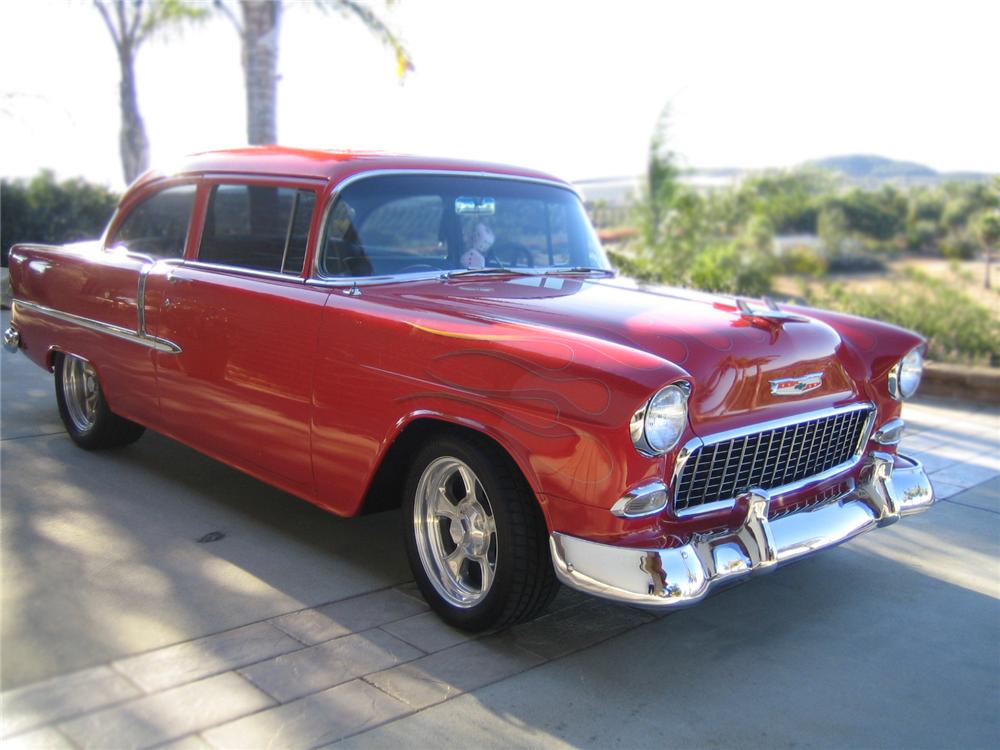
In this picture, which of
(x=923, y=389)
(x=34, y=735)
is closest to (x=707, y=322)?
(x=34, y=735)

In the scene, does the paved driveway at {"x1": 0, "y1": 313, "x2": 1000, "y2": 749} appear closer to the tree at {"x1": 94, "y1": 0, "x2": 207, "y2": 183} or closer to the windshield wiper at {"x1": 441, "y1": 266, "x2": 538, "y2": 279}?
the windshield wiper at {"x1": 441, "y1": 266, "x2": 538, "y2": 279}

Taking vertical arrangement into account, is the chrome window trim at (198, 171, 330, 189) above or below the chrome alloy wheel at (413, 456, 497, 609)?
above

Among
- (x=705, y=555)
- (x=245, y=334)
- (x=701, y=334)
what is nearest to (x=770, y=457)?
(x=701, y=334)

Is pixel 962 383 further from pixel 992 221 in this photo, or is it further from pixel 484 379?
pixel 992 221

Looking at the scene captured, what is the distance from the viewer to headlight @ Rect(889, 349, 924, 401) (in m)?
4.01

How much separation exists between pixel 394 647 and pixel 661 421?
1184mm

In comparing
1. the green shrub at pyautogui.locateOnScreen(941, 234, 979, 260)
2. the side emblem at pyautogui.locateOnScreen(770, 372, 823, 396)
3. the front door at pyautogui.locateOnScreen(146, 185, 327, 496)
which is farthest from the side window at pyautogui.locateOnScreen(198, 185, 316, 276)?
the green shrub at pyautogui.locateOnScreen(941, 234, 979, 260)

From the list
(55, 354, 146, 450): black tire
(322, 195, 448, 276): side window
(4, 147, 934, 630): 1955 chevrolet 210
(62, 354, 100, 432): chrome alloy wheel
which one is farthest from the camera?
(62, 354, 100, 432): chrome alloy wheel

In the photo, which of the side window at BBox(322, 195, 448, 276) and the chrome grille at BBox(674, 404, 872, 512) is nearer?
the chrome grille at BBox(674, 404, 872, 512)

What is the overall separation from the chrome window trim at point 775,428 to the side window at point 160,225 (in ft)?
9.19

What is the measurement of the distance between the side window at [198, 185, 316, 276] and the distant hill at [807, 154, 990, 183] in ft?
107

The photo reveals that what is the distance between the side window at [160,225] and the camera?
15.7 ft

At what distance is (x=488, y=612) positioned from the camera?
3.23 m

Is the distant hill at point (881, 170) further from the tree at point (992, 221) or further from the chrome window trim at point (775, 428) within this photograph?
the chrome window trim at point (775, 428)
